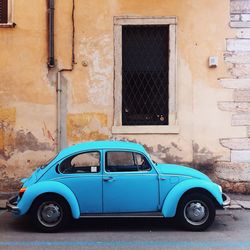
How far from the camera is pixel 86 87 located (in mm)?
10578

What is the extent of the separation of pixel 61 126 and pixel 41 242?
396cm

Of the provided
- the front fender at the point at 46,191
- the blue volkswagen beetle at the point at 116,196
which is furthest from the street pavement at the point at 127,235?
the front fender at the point at 46,191

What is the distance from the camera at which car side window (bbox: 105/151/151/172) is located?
7691 mm

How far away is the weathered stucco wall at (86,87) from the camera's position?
10.5 metres

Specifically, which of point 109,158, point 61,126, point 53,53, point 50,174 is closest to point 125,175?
point 109,158

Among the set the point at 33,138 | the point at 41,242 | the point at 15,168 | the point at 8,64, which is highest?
the point at 8,64

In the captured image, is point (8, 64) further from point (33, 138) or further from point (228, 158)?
point (228, 158)

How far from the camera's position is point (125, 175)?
7.57m

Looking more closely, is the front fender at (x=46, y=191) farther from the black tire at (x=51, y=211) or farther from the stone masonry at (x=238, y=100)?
the stone masonry at (x=238, y=100)

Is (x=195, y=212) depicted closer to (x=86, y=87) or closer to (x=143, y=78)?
(x=143, y=78)

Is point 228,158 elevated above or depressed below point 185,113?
below

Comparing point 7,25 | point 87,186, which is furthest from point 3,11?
point 87,186

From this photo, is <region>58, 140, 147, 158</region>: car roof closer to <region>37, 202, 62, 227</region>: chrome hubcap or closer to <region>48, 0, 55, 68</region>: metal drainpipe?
<region>37, 202, 62, 227</region>: chrome hubcap

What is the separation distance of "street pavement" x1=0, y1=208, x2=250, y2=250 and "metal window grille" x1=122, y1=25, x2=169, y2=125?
9.86ft
